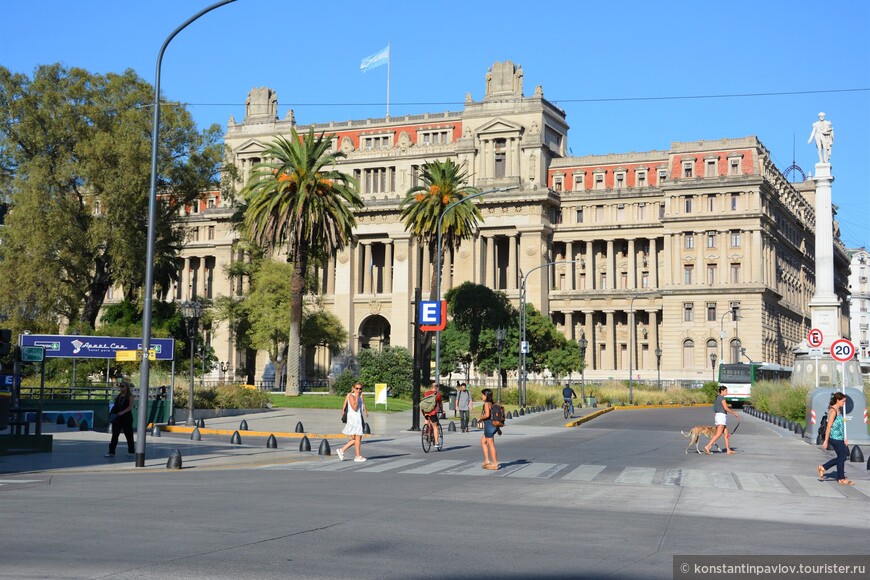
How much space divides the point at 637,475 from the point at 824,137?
986 inches

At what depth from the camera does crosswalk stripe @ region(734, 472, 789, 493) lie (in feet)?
64.7

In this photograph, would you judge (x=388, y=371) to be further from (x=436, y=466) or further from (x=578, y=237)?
(x=578, y=237)

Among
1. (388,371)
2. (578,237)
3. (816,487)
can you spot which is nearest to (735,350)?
(578,237)

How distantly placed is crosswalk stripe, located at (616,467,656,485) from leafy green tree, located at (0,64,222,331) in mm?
40542

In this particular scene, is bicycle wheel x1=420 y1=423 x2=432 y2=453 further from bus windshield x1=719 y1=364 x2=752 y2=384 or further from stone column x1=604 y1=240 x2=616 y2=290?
stone column x1=604 y1=240 x2=616 y2=290

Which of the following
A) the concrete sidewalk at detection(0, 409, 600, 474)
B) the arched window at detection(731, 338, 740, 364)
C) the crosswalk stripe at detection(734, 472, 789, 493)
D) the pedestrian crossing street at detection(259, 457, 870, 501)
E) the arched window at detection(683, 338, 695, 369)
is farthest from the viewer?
the arched window at detection(683, 338, 695, 369)

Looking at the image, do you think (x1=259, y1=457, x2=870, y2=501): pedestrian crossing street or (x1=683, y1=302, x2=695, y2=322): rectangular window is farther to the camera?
(x1=683, y1=302, x2=695, y2=322): rectangular window

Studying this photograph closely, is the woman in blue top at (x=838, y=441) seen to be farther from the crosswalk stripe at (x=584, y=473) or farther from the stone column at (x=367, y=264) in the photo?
the stone column at (x=367, y=264)

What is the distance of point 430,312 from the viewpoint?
39.6m

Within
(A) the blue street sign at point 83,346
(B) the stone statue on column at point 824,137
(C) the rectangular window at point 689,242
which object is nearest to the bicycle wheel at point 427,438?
(A) the blue street sign at point 83,346

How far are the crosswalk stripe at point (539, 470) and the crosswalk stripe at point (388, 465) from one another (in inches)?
117

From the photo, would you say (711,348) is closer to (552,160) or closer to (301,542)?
(552,160)

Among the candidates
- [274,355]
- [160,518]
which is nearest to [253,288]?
[274,355]

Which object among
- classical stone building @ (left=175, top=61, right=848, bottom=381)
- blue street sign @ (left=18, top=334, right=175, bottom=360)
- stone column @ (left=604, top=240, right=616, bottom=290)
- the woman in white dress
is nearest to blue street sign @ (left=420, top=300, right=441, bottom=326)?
blue street sign @ (left=18, top=334, right=175, bottom=360)
